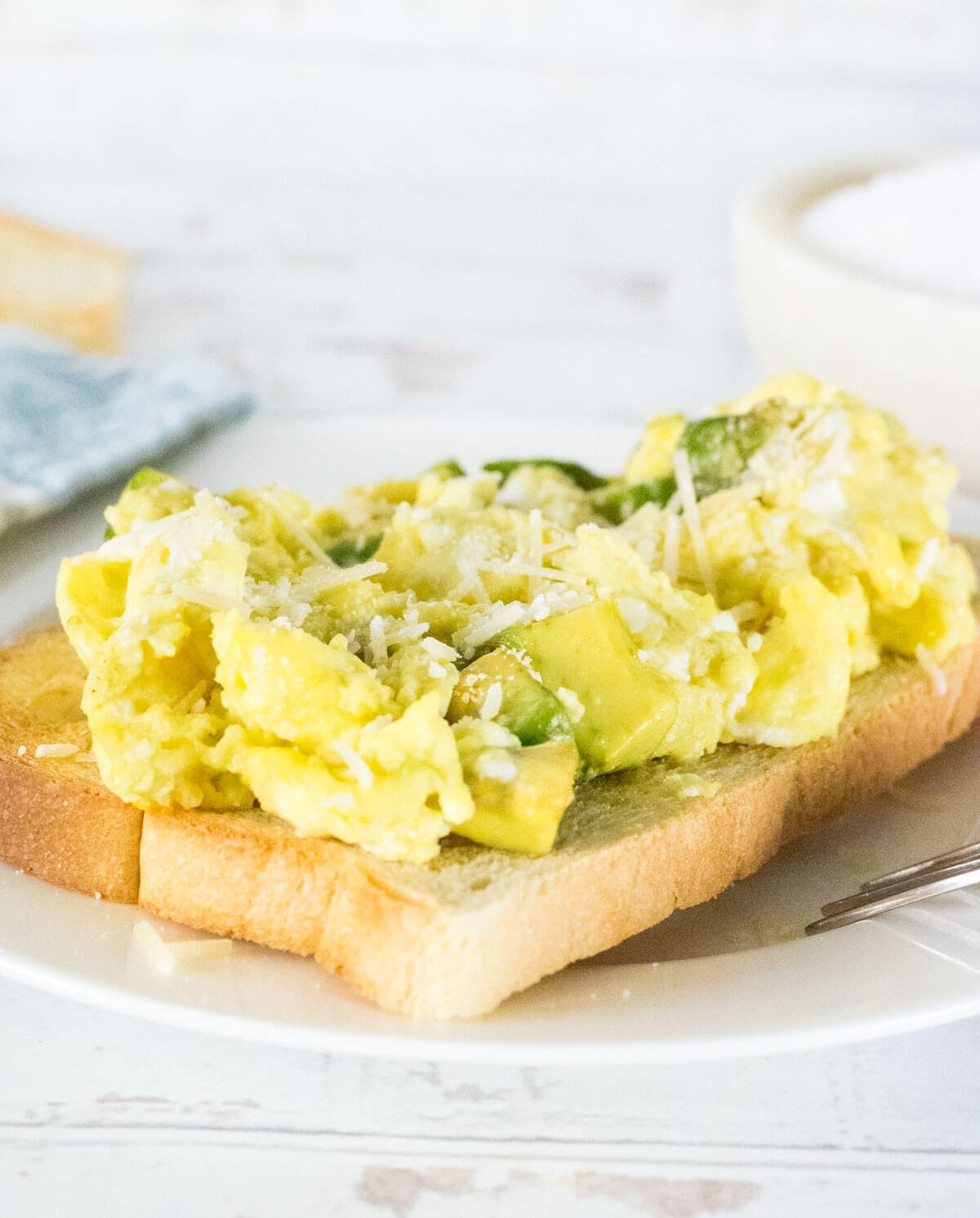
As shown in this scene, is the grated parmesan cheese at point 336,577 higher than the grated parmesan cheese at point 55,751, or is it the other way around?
the grated parmesan cheese at point 336,577

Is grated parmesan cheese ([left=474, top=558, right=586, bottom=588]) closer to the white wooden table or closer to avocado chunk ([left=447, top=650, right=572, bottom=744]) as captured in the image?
avocado chunk ([left=447, top=650, right=572, bottom=744])

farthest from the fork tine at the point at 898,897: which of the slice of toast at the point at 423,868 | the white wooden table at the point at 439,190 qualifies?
the white wooden table at the point at 439,190

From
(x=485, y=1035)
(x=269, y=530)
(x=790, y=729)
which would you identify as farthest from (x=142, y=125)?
(x=485, y=1035)

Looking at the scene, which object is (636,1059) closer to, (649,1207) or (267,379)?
(649,1207)

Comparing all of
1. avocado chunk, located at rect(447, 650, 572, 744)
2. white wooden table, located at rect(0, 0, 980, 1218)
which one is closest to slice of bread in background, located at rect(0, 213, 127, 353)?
white wooden table, located at rect(0, 0, 980, 1218)

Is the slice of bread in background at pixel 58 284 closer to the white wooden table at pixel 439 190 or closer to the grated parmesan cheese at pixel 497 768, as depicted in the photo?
the white wooden table at pixel 439 190

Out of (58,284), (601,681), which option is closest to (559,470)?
(601,681)
